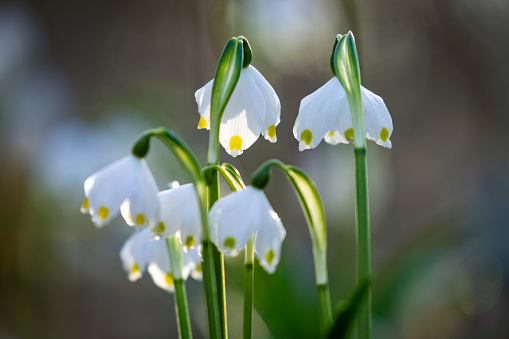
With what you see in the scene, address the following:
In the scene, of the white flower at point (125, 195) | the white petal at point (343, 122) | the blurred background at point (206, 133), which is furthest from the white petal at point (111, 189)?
the blurred background at point (206, 133)

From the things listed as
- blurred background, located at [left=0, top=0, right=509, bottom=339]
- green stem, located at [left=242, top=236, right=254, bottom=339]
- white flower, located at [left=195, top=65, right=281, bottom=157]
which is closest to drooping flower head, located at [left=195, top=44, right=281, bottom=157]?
white flower, located at [left=195, top=65, right=281, bottom=157]

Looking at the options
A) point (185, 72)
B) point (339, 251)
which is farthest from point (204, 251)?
point (185, 72)

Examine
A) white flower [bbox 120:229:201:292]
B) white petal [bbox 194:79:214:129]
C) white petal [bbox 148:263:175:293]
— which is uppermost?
white petal [bbox 194:79:214:129]

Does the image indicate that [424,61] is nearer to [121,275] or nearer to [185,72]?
[185,72]

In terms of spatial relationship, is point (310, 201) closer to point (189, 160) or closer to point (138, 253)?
point (189, 160)

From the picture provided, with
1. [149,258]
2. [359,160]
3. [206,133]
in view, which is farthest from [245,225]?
[206,133]

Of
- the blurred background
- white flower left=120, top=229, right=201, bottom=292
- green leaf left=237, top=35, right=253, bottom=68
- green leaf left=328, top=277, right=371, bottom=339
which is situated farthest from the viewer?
the blurred background

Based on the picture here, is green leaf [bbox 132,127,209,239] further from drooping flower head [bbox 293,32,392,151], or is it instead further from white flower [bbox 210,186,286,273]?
drooping flower head [bbox 293,32,392,151]
